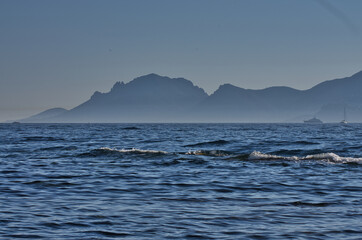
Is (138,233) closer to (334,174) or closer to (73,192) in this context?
(73,192)

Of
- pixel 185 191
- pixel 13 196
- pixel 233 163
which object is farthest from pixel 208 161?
pixel 13 196

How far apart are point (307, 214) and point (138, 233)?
4.61m

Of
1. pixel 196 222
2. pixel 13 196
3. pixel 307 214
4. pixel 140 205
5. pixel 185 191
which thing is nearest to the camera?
pixel 196 222

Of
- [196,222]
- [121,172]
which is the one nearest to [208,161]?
[121,172]

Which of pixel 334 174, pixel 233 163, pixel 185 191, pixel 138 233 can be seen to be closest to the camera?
pixel 138 233

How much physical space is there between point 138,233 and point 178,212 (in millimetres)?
2443

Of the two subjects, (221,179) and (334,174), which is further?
(334,174)

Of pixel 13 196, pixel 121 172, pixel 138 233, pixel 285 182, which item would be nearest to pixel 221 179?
pixel 285 182

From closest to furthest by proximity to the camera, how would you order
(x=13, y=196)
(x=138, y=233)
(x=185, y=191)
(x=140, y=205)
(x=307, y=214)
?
(x=138, y=233), (x=307, y=214), (x=140, y=205), (x=13, y=196), (x=185, y=191)

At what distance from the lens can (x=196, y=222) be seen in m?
12.1

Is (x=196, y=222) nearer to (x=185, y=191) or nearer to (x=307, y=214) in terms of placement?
(x=307, y=214)

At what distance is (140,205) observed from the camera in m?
14.3

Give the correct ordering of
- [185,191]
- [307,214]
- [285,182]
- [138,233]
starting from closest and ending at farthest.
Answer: [138,233], [307,214], [185,191], [285,182]

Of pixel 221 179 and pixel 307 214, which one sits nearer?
pixel 307 214
